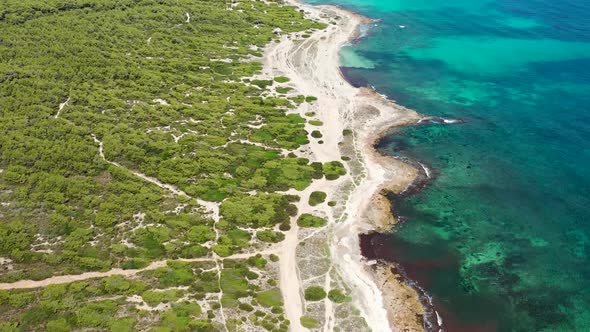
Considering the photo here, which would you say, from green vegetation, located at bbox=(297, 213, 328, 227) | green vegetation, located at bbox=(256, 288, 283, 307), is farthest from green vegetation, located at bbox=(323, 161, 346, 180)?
green vegetation, located at bbox=(256, 288, 283, 307)

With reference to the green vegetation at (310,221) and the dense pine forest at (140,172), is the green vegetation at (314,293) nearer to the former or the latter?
the dense pine forest at (140,172)

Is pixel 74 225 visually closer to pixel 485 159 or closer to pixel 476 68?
pixel 485 159

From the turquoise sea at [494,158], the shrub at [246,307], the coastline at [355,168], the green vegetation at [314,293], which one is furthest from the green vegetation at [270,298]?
the turquoise sea at [494,158]

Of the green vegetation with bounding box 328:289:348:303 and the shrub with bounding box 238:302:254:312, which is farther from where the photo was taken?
the green vegetation with bounding box 328:289:348:303

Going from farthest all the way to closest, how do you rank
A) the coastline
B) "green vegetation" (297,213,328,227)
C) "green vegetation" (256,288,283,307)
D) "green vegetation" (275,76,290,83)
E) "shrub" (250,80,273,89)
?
"green vegetation" (275,76,290,83) → "shrub" (250,80,273,89) → "green vegetation" (297,213,328,227) → the coastline → "green vegetation" (256,288,283,307)

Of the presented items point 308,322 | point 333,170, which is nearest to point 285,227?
point 308,322

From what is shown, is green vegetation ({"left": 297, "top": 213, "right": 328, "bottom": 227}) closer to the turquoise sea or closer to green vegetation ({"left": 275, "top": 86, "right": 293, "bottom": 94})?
the turquoise sea

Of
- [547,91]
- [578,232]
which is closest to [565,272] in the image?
[578,232]
